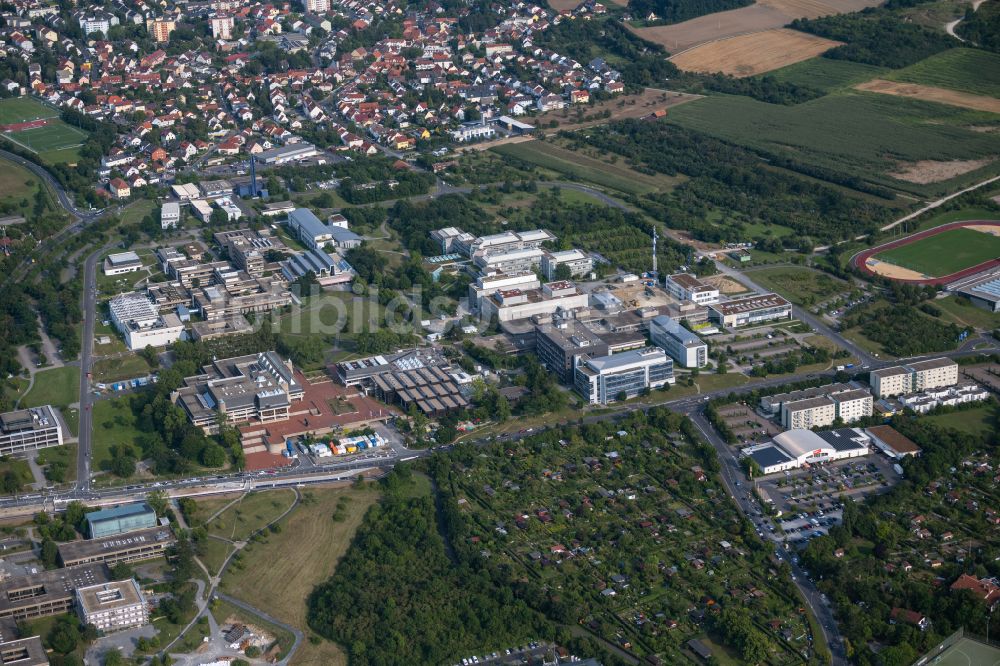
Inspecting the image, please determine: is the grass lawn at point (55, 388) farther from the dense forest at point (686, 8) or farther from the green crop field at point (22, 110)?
the dense forest at point (686, 8)

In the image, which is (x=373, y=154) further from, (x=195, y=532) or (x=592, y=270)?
(x=195, y=532)

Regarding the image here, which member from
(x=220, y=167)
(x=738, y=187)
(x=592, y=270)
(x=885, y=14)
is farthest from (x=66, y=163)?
(x=885, y=14)

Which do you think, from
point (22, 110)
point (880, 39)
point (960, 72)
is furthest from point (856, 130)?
point (22, 110)

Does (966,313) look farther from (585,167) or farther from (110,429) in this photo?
(110,429)

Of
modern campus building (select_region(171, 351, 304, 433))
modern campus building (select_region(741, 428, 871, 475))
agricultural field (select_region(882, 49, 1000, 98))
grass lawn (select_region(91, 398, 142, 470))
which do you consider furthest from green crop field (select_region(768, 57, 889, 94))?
grass lawn (select_region(91, 398, 142, 470))

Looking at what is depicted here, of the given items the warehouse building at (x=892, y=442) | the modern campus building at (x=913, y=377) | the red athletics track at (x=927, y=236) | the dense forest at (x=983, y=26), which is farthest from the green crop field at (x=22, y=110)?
the dense forest at (x=983, y=26)

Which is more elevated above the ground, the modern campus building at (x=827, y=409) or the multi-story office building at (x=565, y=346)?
the multi-story office building at (x=565, y=346)
